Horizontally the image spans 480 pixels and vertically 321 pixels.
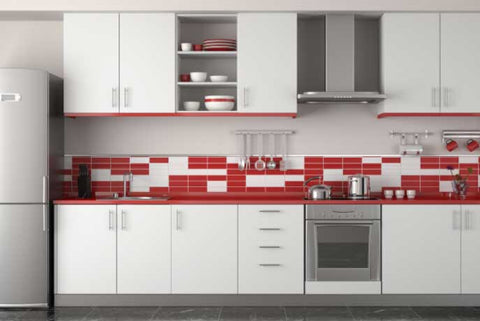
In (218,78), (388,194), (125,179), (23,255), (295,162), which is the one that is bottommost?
(23,255)

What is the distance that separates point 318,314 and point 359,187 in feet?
3.49

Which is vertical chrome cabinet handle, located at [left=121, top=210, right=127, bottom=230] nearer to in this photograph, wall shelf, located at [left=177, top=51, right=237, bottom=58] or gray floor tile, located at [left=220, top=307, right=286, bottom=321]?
gray floor tile, located at [left=220, top=307, right=286, bottom=321]

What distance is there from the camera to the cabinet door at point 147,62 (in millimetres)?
4547

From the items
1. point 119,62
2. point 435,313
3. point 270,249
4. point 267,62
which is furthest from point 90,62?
point 435,313

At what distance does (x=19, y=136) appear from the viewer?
4285 millimetres

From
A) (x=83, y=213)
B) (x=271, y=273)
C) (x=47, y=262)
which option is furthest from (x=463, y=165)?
(x=47, y=262)

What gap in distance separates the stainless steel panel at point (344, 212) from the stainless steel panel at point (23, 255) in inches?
79.4

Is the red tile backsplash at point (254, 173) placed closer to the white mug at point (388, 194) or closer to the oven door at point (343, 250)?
the white mug at point (388, 194)

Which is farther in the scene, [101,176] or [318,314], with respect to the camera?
[101,176]

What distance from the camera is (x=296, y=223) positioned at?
4.39 m

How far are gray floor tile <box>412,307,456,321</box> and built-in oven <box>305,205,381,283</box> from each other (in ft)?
1.25

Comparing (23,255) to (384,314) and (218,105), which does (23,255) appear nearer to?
(218,105)

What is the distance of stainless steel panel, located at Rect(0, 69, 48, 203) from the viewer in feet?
14.0

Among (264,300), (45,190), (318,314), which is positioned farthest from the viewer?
(264,300)
